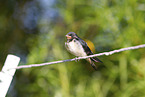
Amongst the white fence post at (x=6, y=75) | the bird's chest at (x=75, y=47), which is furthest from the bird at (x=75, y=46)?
the white fence post at (x=6, y=75)

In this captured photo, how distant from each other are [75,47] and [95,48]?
28.9 inches

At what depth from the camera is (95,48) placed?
92.0 inches

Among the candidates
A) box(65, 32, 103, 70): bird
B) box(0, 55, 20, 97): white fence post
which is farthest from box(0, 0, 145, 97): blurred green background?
box(0, 55, 20, 97): white fence post

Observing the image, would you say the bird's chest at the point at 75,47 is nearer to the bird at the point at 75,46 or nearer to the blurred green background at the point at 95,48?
the bird at the point at 75,46

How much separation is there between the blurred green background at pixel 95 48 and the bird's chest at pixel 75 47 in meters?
0.62

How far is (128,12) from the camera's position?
2.19 meters

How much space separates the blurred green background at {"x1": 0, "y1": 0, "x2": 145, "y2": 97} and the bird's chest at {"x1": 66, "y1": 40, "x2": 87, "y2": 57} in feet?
2.02

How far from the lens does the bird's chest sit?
1625 mm

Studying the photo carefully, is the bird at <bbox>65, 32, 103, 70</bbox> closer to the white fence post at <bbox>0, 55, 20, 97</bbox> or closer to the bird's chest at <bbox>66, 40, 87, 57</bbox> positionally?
the bird's chest at <bbox>66, 40, 87, 57</bbox>

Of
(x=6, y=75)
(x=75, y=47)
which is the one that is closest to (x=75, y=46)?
(x=75, y=47)

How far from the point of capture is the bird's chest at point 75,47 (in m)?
1.62

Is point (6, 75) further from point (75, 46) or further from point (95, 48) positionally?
point (95, 48)

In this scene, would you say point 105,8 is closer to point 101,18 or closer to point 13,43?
point 101,18

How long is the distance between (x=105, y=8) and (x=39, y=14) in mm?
1092
